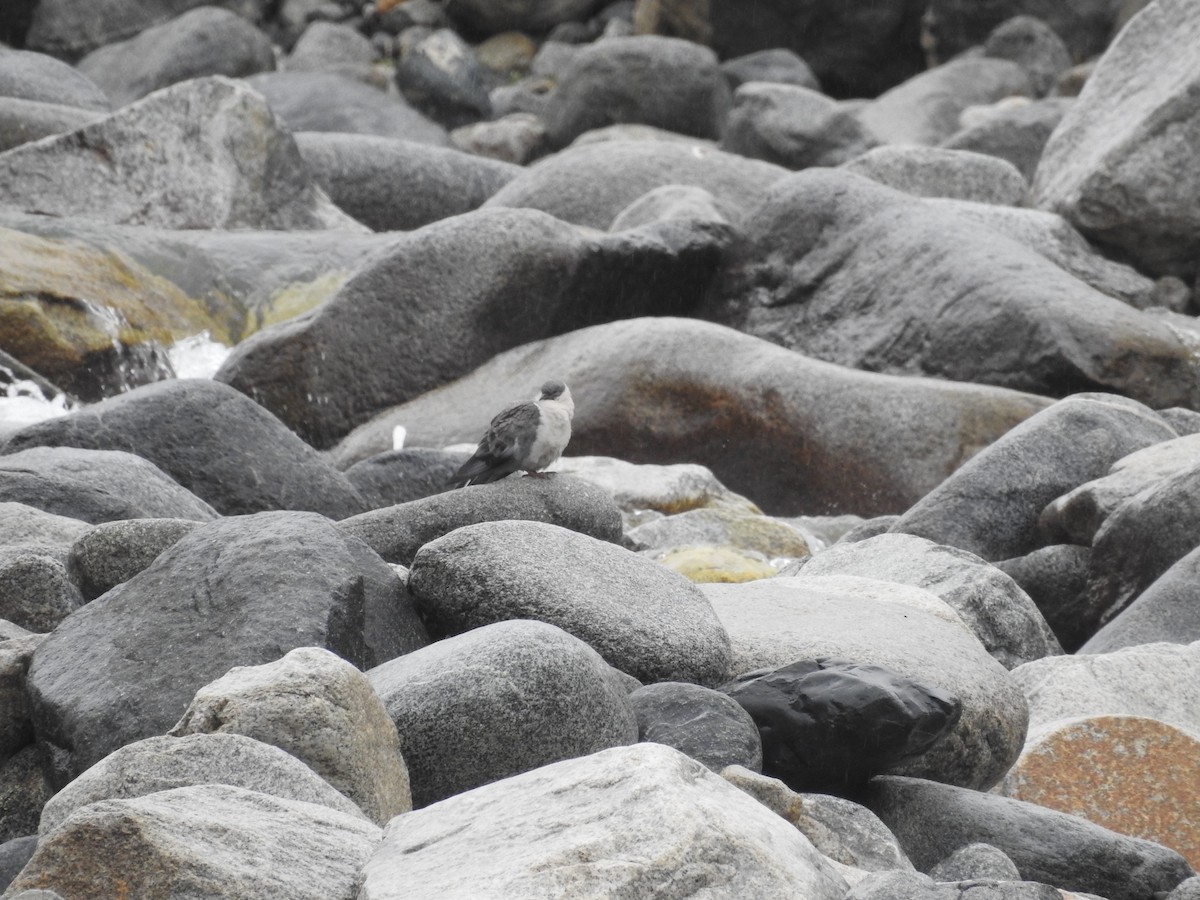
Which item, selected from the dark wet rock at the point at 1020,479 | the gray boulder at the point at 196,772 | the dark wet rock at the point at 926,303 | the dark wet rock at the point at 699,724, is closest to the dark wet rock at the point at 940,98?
the dark wet rock at the point at 926,303

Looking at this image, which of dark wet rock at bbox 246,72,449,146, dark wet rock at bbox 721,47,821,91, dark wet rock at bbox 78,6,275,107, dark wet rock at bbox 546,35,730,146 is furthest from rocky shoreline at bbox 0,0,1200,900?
dark wet rock at bbox 78,6,275,107

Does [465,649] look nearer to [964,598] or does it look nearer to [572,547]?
[572,547]

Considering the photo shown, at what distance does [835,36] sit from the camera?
34.6m

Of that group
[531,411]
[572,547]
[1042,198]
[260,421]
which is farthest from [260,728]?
[1042,198]

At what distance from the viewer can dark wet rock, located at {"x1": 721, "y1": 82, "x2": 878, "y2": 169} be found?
25125 mm

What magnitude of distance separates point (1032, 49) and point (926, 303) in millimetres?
20796

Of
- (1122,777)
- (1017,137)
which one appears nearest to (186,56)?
(1017,137)

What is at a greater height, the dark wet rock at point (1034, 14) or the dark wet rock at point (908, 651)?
the dark wet rock at point (908, 651)

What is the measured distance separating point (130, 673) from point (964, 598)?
4.00m

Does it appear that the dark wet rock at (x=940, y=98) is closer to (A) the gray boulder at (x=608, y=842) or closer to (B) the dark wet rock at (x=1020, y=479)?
(B) the dark wet rock at (x=1020, y=479)

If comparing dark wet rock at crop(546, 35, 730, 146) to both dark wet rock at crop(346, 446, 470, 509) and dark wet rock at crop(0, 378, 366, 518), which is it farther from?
dark wet rock at crop(0, 378, 366, 518)

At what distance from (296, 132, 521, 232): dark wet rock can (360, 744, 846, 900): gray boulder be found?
1721cm

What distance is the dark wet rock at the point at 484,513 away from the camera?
265 inches

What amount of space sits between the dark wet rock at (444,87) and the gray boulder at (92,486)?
24.9m
